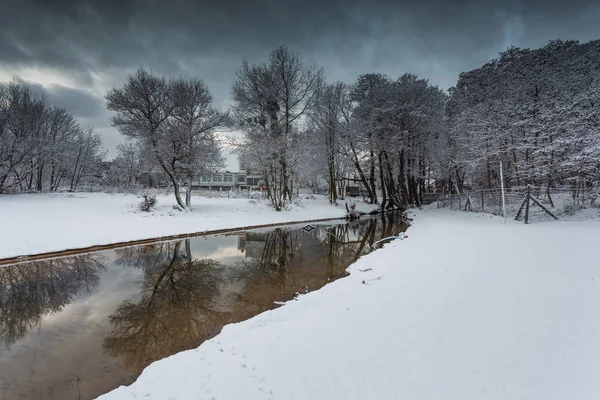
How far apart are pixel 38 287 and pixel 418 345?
925 cm

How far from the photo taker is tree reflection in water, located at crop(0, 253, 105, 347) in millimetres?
5488

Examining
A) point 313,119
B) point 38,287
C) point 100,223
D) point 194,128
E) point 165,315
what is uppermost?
point 313,119

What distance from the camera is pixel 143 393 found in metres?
2.98

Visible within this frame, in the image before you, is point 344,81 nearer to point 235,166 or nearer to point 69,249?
point 69,249

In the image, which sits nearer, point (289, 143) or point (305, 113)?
point (289, 143)

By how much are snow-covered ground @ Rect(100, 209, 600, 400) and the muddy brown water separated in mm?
1040

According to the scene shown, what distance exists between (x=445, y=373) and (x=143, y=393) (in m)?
3.20

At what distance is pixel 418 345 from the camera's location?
3.47m

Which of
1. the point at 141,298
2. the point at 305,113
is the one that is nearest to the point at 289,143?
the point at 305,113

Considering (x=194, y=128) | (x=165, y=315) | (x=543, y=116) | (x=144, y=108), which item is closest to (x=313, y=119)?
(x=194, y=128)

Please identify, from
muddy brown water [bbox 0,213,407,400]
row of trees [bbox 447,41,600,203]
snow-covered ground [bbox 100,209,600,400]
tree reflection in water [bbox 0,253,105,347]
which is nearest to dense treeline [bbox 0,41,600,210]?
row of trees [bbox 447,41,600,203]

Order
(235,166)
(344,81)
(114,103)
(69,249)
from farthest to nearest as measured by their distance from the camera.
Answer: (235,166) → (344,81) → (114,103) → (69,249)

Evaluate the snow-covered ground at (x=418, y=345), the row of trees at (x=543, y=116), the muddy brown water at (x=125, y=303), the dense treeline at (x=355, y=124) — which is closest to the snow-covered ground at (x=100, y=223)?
the muddy brown water at (x=125, y=303)

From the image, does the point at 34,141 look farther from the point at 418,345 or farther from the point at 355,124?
the point at 418,345
